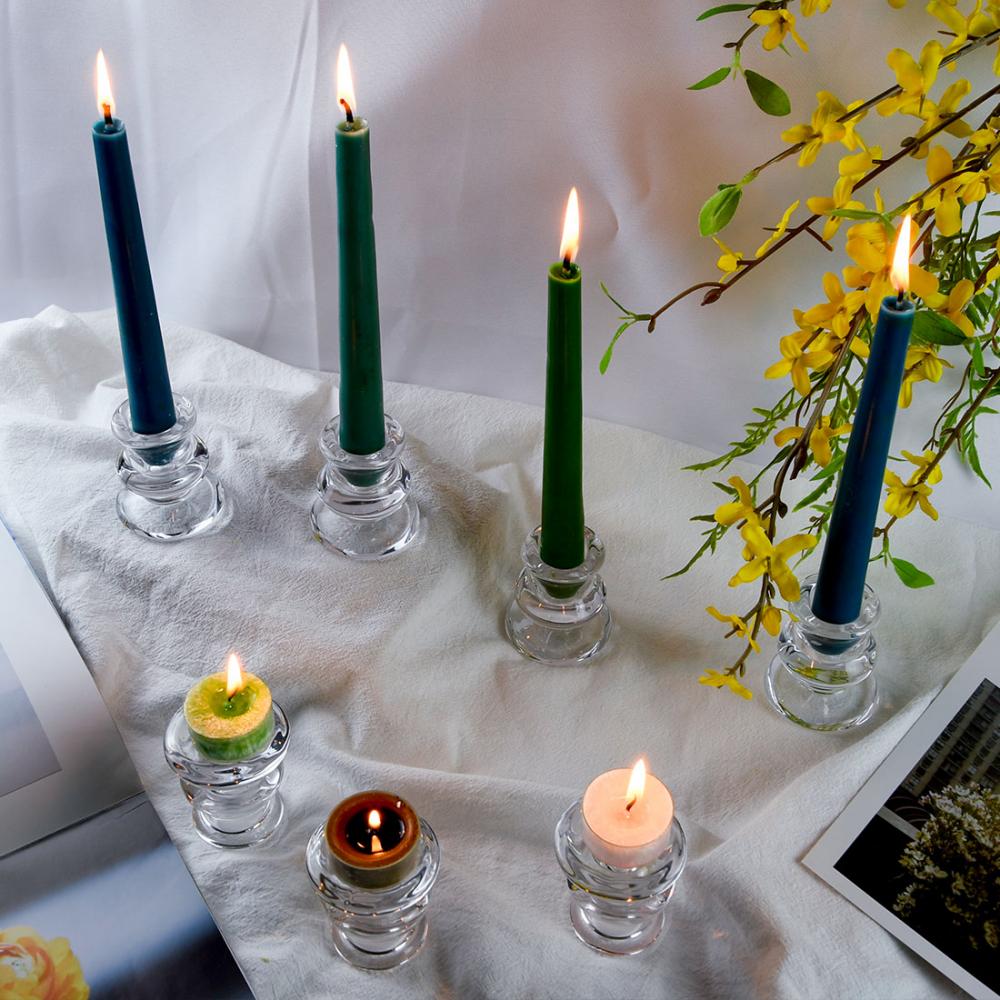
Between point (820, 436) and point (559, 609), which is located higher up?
point (820, 436)

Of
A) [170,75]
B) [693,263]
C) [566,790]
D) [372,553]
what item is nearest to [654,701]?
[566,790]

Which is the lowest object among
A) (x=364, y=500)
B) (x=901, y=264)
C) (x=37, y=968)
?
(x=37, y=968)

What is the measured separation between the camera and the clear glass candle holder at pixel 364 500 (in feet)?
2.69

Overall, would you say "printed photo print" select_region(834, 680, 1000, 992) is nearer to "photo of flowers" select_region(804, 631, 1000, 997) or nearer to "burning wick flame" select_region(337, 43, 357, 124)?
"photo of flowers" select_region(804, 631, 1000, 997)

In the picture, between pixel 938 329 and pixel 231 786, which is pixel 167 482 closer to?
pixel 231 786

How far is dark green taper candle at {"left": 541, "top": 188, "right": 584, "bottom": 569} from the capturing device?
65cm

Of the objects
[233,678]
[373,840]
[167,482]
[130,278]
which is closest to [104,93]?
[130,278]

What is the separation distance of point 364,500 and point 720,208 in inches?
11.4

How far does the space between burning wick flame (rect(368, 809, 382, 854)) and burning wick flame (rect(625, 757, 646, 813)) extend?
0.41 feet

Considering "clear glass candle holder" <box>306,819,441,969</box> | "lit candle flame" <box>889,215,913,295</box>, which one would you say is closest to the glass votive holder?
"clear glass candle holder" <box>306,819,441,969</box>

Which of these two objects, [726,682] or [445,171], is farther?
[445,171]

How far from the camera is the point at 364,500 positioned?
0.83m

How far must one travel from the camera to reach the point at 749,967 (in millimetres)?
652

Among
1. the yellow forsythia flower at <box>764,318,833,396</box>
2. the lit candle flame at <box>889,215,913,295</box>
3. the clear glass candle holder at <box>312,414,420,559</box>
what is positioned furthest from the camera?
the clear glass candle holder at <box>312,414,420,559</box>
